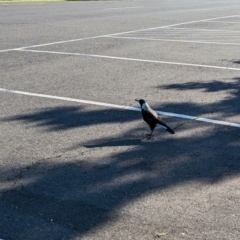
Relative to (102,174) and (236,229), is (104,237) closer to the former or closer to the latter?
(236,229)

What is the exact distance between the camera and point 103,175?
658 centimetres

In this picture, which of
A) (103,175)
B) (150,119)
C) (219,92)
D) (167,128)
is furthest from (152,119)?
(219,92)

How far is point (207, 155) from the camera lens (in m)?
7.29

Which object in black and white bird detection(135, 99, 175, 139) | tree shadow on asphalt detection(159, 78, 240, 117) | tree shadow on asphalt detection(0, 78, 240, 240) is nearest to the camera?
tree shadow on asphalt detection(0, 78, 240, 240)

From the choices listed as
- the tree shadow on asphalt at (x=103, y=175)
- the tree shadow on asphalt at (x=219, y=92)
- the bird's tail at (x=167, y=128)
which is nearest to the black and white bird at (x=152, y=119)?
the bird's tail at (x=167, y=128)

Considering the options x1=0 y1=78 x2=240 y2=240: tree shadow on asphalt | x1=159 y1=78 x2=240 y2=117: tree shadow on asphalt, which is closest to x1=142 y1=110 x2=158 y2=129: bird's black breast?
x1=0 y1=78 x2=240 y2=240: tree shadow on asphalt

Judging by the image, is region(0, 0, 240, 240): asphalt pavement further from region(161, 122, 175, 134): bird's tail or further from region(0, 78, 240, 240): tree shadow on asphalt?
region(161, 122, 175, 134): bird's tail

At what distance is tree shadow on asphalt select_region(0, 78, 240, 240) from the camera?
5.47 meters

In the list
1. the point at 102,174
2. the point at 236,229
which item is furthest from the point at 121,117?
the point at 236,229

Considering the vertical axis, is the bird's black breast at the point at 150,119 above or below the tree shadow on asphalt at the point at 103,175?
above

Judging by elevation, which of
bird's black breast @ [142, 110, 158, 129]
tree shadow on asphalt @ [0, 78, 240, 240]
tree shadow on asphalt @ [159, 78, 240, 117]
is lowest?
tree shadow on asphalt @ [159, 78, 240, 117]

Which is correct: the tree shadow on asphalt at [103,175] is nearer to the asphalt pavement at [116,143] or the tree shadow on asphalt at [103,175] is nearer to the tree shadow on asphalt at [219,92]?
the asphalt pavement at [116,143]

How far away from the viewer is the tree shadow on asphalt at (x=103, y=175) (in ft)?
17.9

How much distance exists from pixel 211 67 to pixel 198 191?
7353mm
